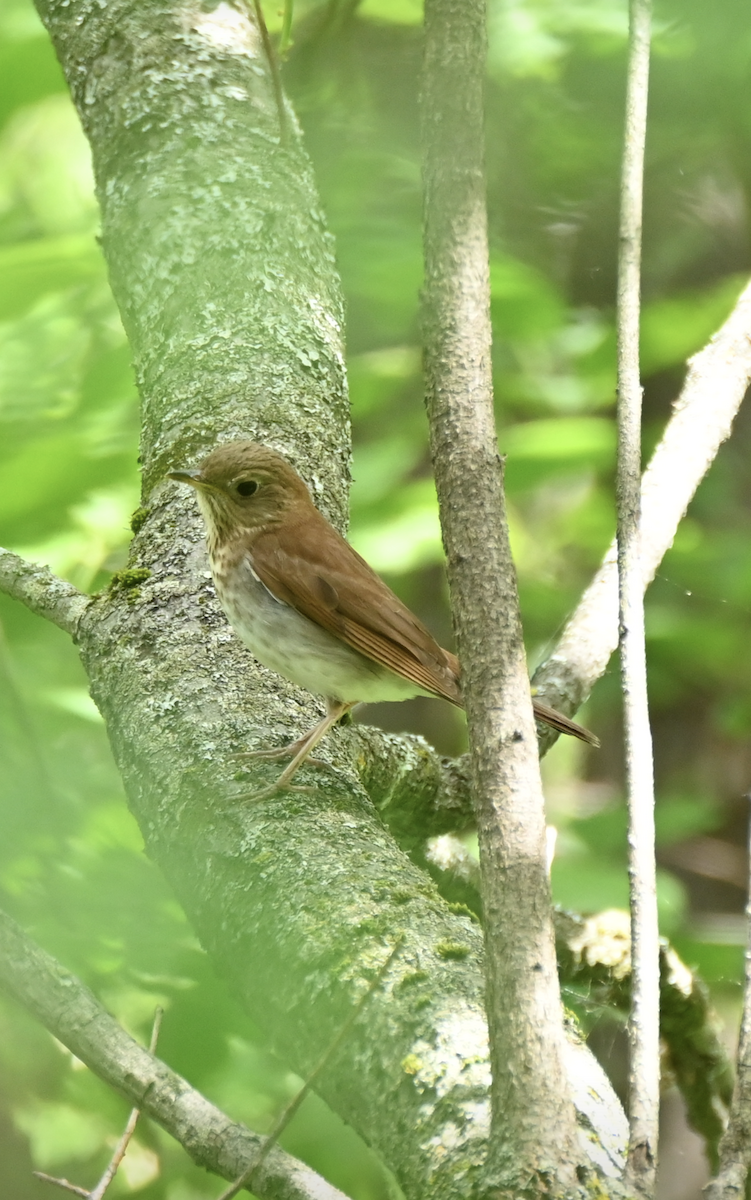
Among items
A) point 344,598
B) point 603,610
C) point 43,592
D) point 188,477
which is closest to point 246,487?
point 188,477

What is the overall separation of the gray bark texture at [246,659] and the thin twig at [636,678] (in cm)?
20

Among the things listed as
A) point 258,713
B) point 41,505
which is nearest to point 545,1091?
point 258,713

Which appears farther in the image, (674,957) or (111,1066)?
(674,957)

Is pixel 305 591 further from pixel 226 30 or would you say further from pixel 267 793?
pixel 226 30

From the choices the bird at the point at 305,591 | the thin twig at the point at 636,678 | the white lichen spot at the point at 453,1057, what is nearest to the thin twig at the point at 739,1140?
the thin twig at the point at 636,678

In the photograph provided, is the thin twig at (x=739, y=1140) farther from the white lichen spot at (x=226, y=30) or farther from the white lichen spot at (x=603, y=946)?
the white lichen spot at (x=226, y=30)

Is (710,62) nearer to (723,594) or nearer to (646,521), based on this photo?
(646,521)

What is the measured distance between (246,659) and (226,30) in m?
2.14

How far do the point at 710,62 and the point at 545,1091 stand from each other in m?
3.79

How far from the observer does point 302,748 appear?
8.42ft

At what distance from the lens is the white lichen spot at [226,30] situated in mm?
3594

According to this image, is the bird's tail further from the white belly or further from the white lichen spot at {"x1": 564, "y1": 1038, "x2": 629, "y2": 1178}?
the white lichen spot at {"x1": 564, "y1": 1038, "x2": 629, "y2": 1178}

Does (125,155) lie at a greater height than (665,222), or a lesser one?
lesser

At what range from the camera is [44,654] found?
3.38m
